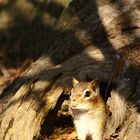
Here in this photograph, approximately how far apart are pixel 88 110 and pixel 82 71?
36.0 inches

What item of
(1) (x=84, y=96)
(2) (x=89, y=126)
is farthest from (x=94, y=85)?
(2) (x=89, y=126)

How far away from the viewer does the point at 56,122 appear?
6855mm

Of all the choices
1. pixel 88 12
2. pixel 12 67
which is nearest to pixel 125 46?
pixel 88 12

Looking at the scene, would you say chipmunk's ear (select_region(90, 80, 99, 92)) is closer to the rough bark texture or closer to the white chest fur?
the white chest fur

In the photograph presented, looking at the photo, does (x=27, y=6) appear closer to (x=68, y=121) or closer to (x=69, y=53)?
(x=69, y=53)

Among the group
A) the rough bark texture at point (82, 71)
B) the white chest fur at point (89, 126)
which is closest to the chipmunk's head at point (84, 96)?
the white chest fur at point (89, 126)

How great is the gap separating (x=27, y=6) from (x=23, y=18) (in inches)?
10.4

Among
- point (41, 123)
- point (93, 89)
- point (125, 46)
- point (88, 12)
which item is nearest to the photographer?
point (93, 89)

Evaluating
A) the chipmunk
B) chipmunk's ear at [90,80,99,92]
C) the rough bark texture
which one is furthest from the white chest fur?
chipmunk's ear at [90,80,99,92]

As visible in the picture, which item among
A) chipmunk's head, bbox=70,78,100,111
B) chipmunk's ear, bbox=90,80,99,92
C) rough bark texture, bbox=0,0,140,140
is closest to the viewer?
chipmunk's head, bbox=70,78,100,111

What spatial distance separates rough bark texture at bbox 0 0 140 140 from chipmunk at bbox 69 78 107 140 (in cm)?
18

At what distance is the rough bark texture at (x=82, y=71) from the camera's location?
6199 millimetres

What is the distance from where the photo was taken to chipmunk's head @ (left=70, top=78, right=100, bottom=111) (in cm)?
572

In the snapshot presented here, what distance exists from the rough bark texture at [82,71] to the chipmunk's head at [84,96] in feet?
1.36
